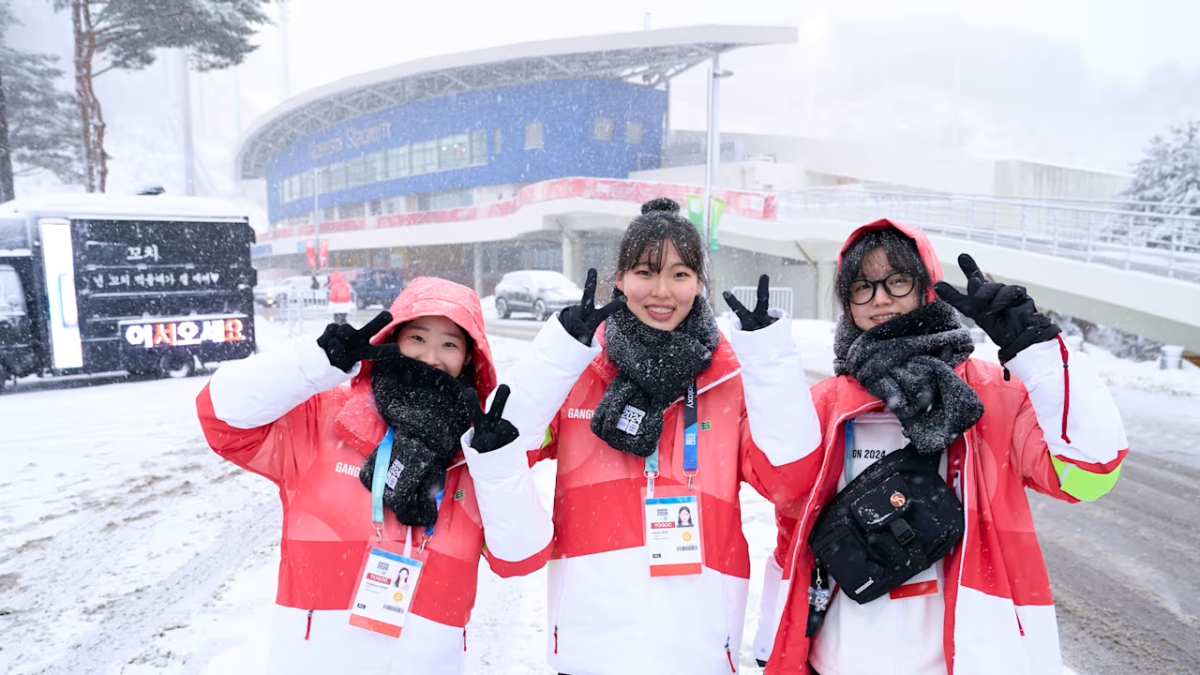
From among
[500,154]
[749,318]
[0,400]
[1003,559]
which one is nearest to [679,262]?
[749,318]

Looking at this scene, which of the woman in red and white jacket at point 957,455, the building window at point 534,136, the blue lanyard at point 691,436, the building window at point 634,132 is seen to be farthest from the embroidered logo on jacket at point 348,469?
the building window at point 634,132

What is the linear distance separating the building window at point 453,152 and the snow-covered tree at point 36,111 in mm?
17207

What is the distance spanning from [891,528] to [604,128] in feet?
110

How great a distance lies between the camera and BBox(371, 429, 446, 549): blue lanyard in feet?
5.81

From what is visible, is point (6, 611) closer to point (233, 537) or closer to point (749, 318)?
point (233, 537)

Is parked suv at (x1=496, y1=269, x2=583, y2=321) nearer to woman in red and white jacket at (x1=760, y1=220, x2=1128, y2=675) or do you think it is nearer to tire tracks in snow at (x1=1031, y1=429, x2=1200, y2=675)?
tire tracks in snow at (x1=1031, y1=429, x2=1200, y2=675)

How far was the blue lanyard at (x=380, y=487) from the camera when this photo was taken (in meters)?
1.77

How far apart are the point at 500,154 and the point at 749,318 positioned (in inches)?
1367

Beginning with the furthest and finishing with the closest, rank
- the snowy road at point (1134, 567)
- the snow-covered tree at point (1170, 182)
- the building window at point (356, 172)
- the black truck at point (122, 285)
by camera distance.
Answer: the building window at point (356, 172)
the snow-covered tree at point (1170, 182)
the black truck at point (122, 285)
the snowy road at point (1134, 567)

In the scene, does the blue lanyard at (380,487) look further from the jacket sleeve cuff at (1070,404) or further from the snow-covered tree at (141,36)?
the snow-covered tree at (141,36)

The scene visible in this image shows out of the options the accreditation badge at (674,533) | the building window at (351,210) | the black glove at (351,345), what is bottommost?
the accreditation badge at (674,533)

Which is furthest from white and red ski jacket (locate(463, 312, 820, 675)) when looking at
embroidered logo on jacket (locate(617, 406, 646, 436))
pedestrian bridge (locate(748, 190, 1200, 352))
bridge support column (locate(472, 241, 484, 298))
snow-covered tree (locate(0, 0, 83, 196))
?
bridge support column (locate(472, 241, 484, 298))

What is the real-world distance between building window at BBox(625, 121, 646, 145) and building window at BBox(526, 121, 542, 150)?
14.1 ft

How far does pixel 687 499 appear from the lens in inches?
69.9
